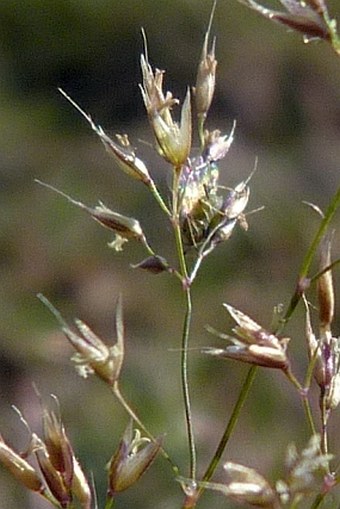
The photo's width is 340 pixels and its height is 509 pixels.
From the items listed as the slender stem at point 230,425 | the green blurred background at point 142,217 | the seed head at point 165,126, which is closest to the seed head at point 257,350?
the slender stem at point 230,425

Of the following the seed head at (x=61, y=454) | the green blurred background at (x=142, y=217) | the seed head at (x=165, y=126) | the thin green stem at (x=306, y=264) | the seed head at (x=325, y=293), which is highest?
the seed head at (x=165, y=126)

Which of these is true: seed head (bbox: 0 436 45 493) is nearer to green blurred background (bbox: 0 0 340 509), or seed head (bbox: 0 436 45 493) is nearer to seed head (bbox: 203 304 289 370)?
seed head (bbox: 203 304 289 370)

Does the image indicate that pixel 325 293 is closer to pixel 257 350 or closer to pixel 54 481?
pixel 257 350

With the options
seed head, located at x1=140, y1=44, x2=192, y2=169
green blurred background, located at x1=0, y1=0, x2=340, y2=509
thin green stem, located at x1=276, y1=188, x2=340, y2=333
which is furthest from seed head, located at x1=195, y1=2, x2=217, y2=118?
green blurred background, located at x1=0, y1=0, x2=340, y2=509

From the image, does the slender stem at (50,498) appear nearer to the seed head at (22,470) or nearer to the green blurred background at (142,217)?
the seed head at (22,470)

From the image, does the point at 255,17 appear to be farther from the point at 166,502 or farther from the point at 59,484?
the point at 59,484

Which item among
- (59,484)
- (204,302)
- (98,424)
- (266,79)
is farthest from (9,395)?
(59,484)

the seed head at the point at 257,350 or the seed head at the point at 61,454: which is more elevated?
the seed head at the point at 257,350

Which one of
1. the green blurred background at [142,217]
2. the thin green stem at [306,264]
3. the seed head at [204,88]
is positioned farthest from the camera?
the green blurred background at [142,217]
